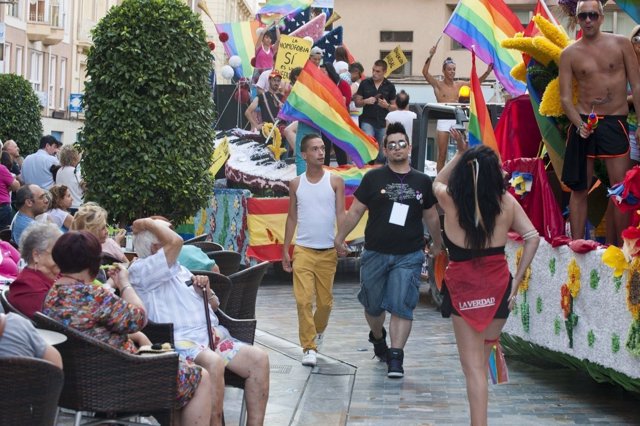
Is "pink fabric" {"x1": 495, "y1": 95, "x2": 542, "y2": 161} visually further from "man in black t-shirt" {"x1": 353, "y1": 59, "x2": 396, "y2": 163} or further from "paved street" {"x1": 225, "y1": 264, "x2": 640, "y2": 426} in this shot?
"man in black t-shirt" {"x1": 353, "y1": 59, "x2": 396, "y2": 163}

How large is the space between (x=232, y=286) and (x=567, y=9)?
12.6 feet

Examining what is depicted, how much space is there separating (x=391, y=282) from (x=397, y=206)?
1.98 ft

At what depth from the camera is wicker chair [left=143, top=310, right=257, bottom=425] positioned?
7027 millimetres

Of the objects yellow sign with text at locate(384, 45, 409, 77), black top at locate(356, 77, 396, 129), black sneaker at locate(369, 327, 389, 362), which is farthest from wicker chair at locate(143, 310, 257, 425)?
yellow sign with text at locate(384, 45, 409, 77)

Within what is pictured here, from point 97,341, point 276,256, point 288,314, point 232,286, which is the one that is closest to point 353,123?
point 276,256

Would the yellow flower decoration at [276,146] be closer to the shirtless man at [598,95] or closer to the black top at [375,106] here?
the black top at [375,106]

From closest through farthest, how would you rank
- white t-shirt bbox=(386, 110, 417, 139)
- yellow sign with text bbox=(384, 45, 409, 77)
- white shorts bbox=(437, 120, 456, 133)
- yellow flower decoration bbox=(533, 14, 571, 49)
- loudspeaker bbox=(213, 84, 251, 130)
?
1. yellow flower decoration bbox=(533, 14, 571, 49)
2. white shorts bbox=(437, 120, 456, 133)
3. white t-shirt bbox=(386, 110, 417, 139)
4. yellow sign with text bbox=(384, 45, 409, 77)
5. loudspeaker bbox=(213, 84, 251, 130)

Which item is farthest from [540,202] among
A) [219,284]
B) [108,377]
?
[108,377]

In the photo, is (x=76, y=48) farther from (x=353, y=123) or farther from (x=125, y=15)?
(x=125, y=15)

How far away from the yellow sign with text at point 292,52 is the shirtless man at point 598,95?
9724mm

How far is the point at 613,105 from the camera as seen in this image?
374 inches

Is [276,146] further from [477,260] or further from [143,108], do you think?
[477,260]

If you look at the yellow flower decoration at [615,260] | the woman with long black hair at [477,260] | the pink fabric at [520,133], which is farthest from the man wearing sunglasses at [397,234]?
Answer: the woman with long black hair at [477,260]

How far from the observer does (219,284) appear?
7.94 meters
